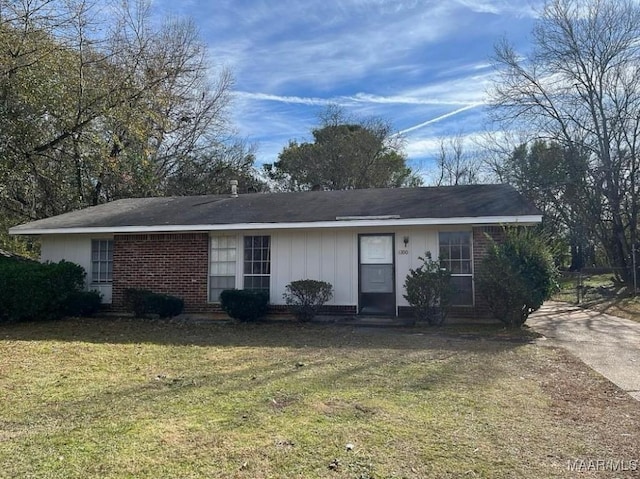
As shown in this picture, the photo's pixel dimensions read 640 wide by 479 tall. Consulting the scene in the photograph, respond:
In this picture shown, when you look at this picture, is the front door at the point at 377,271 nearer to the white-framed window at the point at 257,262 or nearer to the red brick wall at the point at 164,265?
the white-framed window at the point at 257,262

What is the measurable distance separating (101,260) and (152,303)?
2641mm

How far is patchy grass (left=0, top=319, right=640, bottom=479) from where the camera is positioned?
143 inches

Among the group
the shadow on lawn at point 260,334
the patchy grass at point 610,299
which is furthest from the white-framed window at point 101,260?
the patchy grass at point 610,299

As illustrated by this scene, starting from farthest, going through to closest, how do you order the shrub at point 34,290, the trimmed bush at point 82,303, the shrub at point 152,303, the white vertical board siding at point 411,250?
the trimmed bush at point 82,303
the shrub at point 152,303
the white vertical board siding at point 411,250
the shrub at point 34,290

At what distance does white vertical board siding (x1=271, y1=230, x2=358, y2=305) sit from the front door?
0.23m

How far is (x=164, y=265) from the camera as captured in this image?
12945mm

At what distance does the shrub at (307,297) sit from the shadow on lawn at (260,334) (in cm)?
31

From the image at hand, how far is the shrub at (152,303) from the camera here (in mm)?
12047

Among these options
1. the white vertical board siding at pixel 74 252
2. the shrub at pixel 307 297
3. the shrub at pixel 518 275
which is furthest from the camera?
the white vertical board siding at pixel 74 252

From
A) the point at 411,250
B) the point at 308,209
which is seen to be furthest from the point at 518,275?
the point at 308,209

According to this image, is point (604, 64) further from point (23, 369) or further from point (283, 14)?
point (23, 369)

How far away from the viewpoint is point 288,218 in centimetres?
1225

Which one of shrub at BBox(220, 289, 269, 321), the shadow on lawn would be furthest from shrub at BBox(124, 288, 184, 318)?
shrub at BBox(220, 289, 269, 321)

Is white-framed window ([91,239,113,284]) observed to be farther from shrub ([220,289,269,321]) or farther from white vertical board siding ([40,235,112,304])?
shrub ([220,289,269,321])
